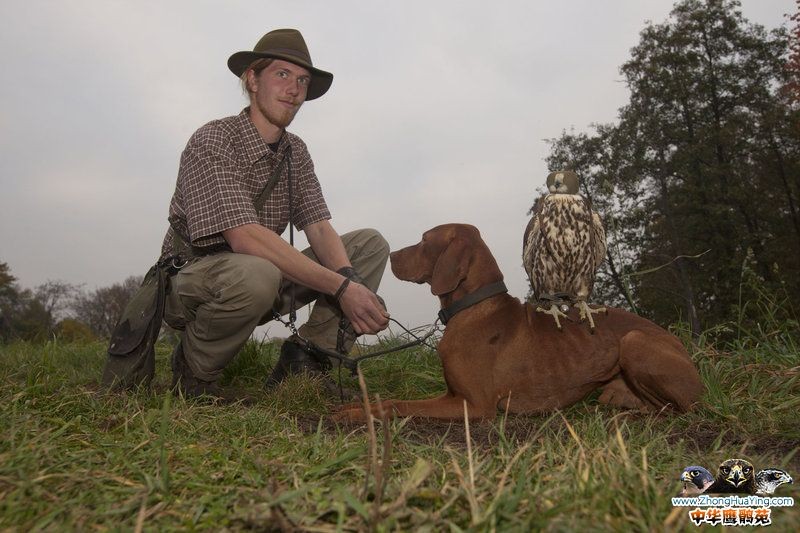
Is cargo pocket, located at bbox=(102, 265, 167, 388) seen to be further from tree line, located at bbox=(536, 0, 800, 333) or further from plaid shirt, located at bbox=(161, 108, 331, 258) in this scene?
tree line, located at bbox=(536, 0, 800, 333)

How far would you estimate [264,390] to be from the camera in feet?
15.4

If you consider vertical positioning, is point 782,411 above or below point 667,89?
below

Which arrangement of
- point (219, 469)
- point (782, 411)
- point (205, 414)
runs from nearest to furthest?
point (219, 469)
point (205, 414)
point (782, 411)

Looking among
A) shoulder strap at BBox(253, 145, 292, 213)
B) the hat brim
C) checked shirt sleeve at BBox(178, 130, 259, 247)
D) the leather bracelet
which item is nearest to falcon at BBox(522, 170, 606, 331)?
the leather bracelet

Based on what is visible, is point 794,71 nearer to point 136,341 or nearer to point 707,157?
point 707,157

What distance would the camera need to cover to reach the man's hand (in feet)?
13.6

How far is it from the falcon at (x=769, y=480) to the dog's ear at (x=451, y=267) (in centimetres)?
188

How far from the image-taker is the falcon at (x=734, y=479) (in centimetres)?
227

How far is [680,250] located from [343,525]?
907 inches

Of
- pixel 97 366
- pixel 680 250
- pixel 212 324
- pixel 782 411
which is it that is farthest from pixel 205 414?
pixel 680 250

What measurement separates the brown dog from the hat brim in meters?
2.01

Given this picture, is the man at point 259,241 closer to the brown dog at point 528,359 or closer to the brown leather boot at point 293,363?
the brown leather boot at point 293,363

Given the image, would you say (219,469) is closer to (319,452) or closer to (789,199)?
(319,452)

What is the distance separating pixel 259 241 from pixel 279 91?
1274 mm
